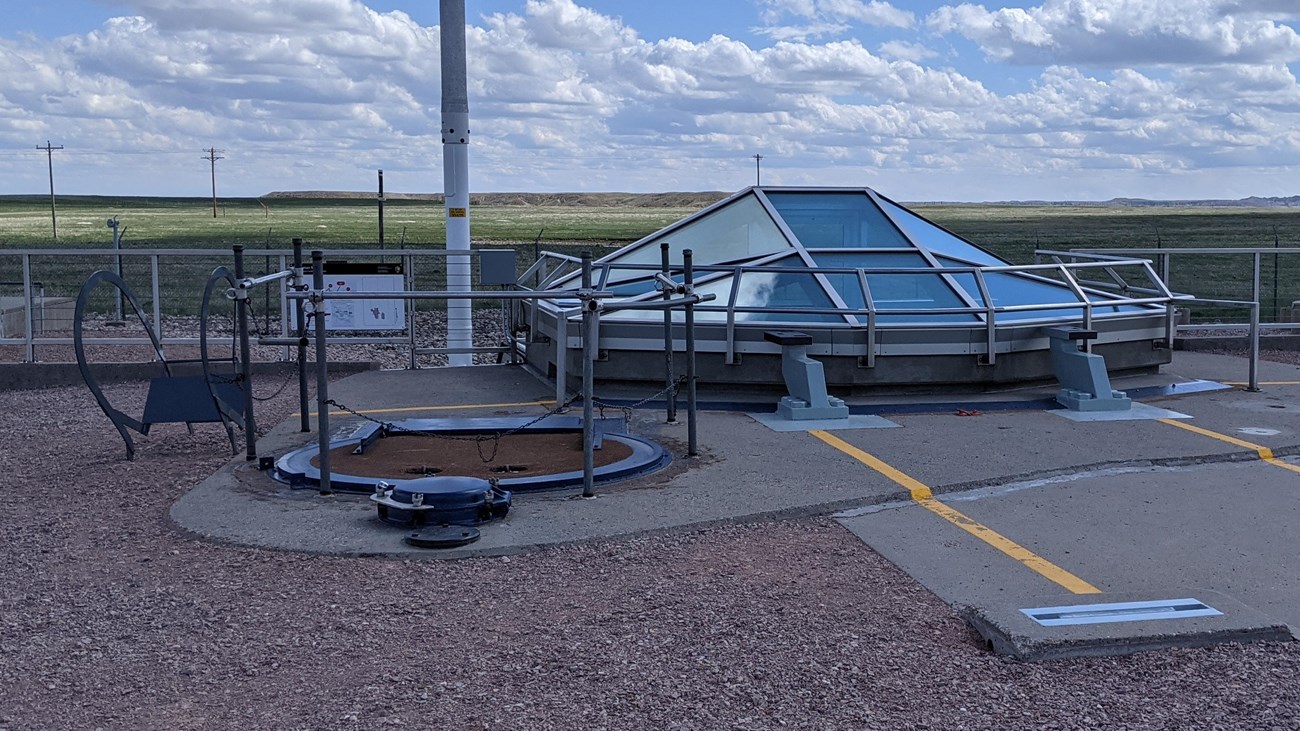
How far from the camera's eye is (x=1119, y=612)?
5883 millimetres

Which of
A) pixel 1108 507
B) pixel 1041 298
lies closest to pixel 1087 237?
pixel 1041 298

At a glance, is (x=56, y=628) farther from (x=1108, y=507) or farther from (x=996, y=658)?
(x=1108, y=507)

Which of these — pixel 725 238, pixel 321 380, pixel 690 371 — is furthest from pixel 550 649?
pixel 725 238

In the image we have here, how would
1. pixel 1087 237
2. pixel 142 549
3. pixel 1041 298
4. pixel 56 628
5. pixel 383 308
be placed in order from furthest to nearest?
pixel 1087 237, pixel 383 308, pixel 1041 298, pixel 142 549, pixel 56 628

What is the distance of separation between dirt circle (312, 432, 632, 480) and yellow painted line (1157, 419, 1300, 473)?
4478 mm

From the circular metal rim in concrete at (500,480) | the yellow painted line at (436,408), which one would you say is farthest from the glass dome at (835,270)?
the circular metal rim in concrete at (500,480)

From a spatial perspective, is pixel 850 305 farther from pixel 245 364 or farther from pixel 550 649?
pixel 550 649

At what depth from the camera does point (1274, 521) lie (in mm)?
7750

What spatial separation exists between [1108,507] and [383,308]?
30.0 ft

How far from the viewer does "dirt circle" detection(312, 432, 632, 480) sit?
29.5 ft

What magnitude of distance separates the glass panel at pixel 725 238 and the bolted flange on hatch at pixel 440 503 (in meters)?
6.73

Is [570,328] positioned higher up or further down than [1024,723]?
higher up

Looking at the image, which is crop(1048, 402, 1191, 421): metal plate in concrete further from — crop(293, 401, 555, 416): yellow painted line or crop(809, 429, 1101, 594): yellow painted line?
crop(293, 401, 555, 416): yellow painted line

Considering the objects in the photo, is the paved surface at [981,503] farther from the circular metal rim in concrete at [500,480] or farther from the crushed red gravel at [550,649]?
the crushed red gravel at [550,649]
